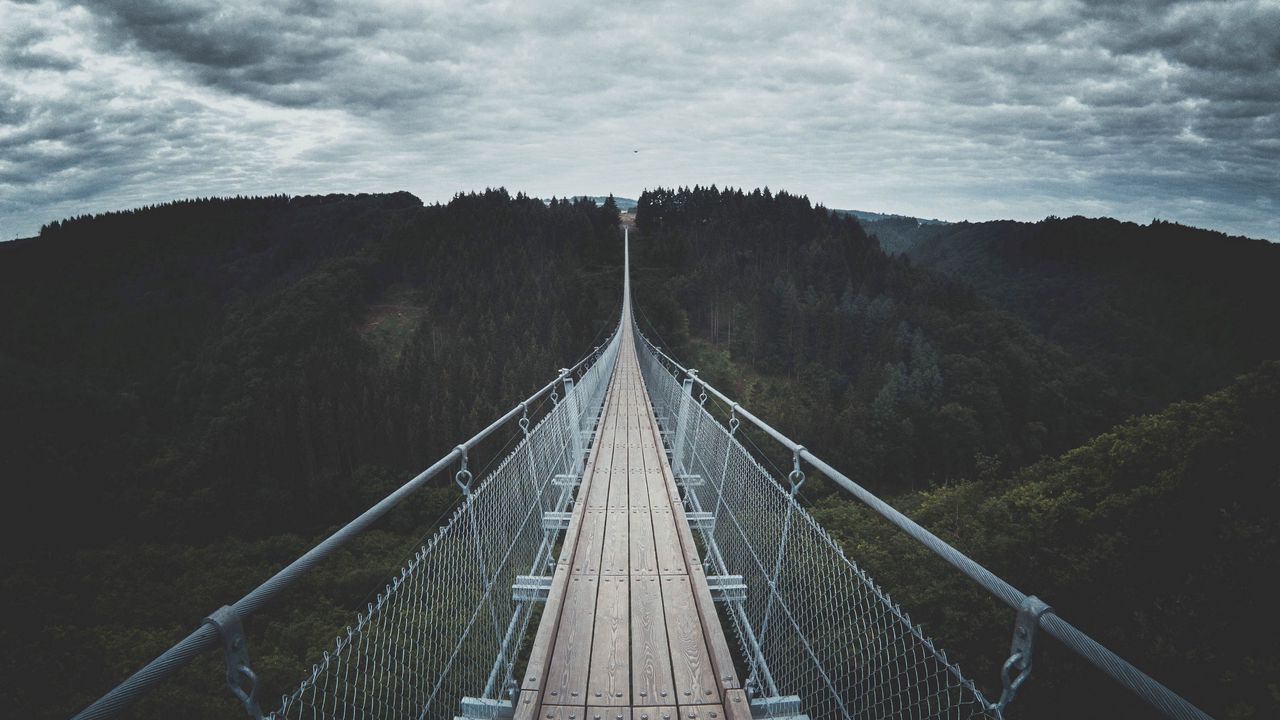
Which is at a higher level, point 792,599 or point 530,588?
point 792,599

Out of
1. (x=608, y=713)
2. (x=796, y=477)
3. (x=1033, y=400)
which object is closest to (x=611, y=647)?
(x=608, y=713)

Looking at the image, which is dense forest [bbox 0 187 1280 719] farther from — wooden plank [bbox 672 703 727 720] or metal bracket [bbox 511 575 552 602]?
wooden plank [bbox 672 703 727 720]

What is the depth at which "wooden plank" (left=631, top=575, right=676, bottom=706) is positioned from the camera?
8.95ft

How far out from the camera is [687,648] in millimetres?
3047

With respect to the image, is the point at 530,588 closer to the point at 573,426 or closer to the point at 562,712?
the point at 562,712

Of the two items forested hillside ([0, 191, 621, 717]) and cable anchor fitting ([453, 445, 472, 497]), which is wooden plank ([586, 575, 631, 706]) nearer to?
cable anchor fitting ([453, 445, 472, 497])

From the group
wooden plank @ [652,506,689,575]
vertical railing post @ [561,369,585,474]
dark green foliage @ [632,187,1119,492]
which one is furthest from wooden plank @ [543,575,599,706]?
dark green foliage @ [632,187,1119,492]

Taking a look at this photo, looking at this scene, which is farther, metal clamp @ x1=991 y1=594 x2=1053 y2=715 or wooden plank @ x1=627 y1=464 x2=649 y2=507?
wooden plank @ x1=627 y1=464 x2=649 y2=507

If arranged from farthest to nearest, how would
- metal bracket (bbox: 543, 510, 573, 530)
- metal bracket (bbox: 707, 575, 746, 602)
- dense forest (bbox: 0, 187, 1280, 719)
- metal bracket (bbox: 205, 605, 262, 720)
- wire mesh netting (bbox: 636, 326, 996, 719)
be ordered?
1. dense forest (bbox: 0, 187, 1280, 719)
2. metal bracket (bbox: 543, 510, 573, 530)
3. metal bracket (bbox: 707, 575, 746, 602)
4. wire mesh netting (bbox: 636, 326, 996, 719)
5. metal bracket (bbox: 205, 605, 262, 720)

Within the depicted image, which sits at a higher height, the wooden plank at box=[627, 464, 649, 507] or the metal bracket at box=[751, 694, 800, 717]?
the wooden plank at box=[627, 464, 649, 507]

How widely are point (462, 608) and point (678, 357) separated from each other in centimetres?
4865

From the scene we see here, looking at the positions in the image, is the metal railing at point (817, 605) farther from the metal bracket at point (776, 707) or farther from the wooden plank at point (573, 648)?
the wooden plank at point (573, 648)

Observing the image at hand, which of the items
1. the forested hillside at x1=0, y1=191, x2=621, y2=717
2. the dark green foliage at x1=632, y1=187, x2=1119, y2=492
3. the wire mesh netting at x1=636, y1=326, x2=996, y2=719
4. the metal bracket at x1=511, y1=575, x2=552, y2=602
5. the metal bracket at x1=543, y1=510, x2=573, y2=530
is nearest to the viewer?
the wire mesh netting at x1=636, y1=326, x2=996, y2=719

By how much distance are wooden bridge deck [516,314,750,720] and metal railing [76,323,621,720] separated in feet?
0.92
